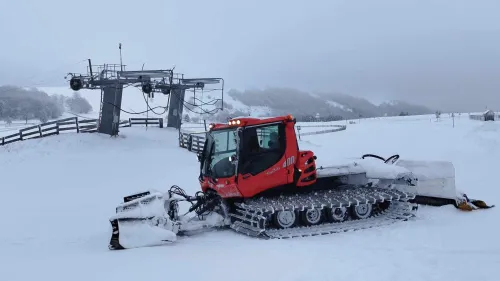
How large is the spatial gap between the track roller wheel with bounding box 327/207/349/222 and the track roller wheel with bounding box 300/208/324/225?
0.20m


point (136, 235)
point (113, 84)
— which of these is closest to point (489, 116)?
point (113, 84)

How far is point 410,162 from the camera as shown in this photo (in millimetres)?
12375

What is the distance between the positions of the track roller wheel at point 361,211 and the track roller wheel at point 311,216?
2.68 ft

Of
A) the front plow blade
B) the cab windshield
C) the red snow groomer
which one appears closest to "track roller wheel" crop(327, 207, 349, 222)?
the red snow groomer

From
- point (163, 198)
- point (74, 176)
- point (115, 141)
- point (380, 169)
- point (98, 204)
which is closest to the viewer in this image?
point (163, 198)

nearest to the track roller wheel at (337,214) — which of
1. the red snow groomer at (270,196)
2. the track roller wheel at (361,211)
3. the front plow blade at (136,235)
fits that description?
the red snow groomer at (270,196)

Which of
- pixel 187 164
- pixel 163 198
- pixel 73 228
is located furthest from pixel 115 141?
pixel 163 198

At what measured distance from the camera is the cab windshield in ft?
34.0

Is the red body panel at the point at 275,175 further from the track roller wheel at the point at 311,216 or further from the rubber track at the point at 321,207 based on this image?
the track roller wheel at the point at 311,216

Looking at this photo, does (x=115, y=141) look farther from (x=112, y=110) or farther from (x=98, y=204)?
(x=98, y=204)

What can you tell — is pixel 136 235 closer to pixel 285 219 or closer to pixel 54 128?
pixel 285 219

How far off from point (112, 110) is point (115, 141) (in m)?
2.45

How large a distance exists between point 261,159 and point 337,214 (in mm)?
2080

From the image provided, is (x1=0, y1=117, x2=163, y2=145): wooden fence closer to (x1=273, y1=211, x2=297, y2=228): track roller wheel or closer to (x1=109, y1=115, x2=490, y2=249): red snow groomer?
(x1=109, y1=115, x2=490, y2=249): red snow groomer
